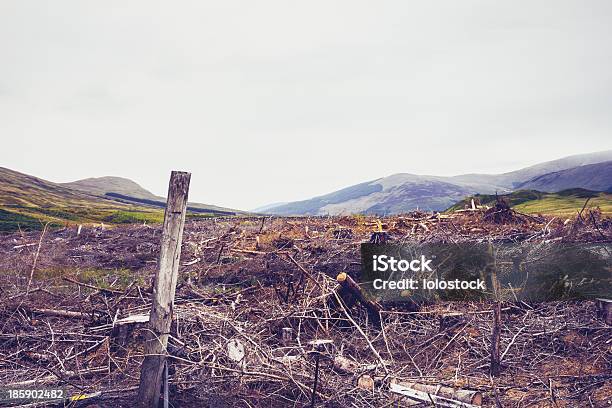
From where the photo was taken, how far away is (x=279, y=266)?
7938 millimetres

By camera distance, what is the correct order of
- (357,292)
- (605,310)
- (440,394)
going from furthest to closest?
(357,292) → (605,310) → (440,394)

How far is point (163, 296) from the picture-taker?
3559 mm

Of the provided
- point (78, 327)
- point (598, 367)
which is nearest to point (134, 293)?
point (78, 327)

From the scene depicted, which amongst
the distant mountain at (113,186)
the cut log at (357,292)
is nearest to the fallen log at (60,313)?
the cut log at (357,292)

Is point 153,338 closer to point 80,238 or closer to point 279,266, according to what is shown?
point 279,266

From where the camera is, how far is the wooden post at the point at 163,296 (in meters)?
3.49

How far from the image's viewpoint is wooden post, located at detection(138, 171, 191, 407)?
3490mm

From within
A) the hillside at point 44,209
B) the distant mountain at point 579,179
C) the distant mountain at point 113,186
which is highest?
the distant mountain at point 579,179

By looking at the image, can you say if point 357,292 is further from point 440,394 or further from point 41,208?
point 41,208

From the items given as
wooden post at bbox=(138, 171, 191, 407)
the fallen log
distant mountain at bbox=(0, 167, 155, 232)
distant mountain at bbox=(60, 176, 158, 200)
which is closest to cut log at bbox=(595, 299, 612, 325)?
wooden post at bbox=(138, 171, 191, 407)

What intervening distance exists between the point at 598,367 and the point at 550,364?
1.70 ft

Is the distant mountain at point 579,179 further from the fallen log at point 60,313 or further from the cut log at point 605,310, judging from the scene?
the fallen log at point 60,313

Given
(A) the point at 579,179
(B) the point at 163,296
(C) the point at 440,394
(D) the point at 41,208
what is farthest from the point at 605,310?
(A) the point at 579,179

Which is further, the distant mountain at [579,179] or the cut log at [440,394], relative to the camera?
the distant mountain at [579,179]
